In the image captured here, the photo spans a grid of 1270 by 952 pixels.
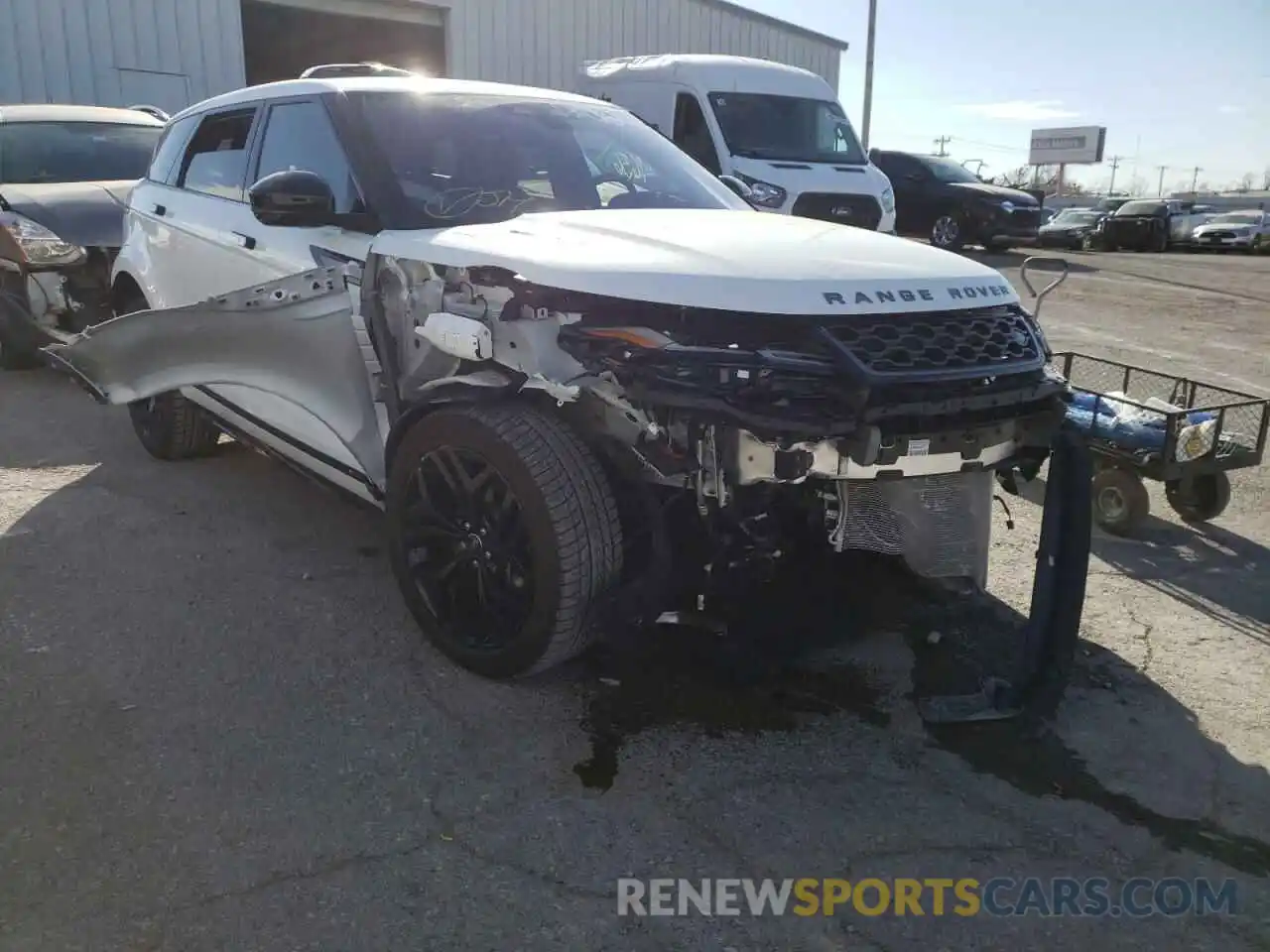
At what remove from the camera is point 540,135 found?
157 inches

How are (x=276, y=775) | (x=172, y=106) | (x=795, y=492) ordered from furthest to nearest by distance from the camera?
(x=172, y=106), (x=795, y=492), (x=276, y=775)

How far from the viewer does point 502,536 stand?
3.07m

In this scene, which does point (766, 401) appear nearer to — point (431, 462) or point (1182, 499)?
point (431, 462)

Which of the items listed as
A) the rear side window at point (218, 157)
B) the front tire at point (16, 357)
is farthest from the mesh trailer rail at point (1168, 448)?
the front tire at point (16, 357)

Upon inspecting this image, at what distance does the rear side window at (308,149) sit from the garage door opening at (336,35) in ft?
41.1

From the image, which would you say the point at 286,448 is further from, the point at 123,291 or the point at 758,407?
the point at 758,407

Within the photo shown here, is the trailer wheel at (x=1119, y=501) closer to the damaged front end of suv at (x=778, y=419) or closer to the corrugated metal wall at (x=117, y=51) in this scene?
the damaged front end of suv at (x=778, y=419)

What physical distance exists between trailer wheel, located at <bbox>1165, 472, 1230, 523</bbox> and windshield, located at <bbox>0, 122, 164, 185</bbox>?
296 inches

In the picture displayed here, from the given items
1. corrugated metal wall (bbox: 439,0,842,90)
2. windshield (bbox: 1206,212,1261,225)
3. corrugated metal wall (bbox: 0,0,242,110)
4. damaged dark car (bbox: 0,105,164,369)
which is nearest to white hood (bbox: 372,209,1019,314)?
damaged dark car (bbox: 0,105,164,369)

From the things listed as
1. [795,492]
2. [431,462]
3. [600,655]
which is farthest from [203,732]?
[795,492]

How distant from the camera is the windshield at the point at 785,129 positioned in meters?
12.5

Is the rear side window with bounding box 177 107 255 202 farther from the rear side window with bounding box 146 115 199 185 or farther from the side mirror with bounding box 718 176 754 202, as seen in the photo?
the side mirror with bounding box 718 176 754 202

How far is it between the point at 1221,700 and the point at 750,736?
1.55 m

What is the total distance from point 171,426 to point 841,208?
9046 mm
